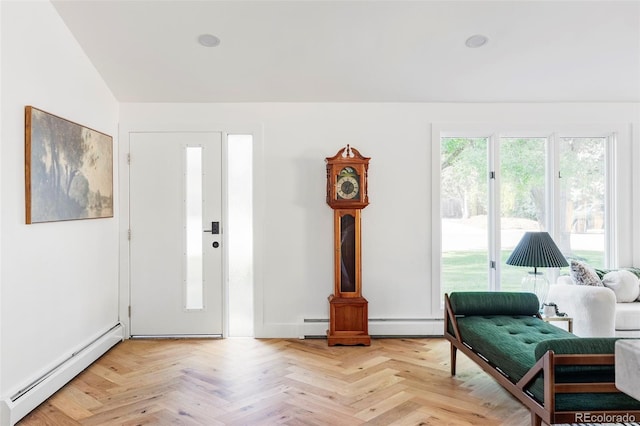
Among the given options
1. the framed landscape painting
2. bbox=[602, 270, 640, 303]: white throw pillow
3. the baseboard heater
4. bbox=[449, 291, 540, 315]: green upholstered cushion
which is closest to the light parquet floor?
the baseboard heater

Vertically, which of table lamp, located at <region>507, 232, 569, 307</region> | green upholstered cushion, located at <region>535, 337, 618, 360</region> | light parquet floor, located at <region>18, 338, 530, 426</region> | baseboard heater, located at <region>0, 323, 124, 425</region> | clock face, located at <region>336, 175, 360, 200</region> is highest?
clock face, located at <region>336, 175, 360, 200</region>

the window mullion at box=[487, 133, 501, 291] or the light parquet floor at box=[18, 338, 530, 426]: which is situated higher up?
the window mullion at box=[487, 133, 501, 291]

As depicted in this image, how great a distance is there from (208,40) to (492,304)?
2.78 meters

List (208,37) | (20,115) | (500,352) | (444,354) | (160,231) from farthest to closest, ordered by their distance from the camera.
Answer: (160,231) → (444,354) → (208,37) → (20,115) → (500,352)

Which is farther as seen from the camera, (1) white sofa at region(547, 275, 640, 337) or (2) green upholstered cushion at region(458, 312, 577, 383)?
(1) white sofa at region(547, 275, 640, 337)

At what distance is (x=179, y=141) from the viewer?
3.63 m

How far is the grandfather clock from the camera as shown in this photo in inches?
134

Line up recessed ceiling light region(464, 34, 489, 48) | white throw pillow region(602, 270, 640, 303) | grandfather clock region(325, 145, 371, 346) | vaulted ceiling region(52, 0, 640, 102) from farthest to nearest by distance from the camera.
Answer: grandfather clock region(325, 145, 371, 346), white throw pillow region(602, 270, 640, 303), recessed ceiling light region(464, 34, 489, 48), vaulted ceiling region(52, 0, 640, 102)

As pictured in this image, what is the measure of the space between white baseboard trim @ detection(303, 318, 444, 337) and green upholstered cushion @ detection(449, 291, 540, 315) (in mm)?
953

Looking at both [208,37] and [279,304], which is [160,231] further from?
[208,37]

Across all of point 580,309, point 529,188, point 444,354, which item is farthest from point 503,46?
point 444,354

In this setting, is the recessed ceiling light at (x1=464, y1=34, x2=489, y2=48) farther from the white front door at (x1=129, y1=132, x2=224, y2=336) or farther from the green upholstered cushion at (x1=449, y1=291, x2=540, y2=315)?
the white front door at (x1=129, y1=132, x2=224, y2=336)

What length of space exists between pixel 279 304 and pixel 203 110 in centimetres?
191

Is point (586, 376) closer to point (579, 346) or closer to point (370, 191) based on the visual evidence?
point (579, 346)
